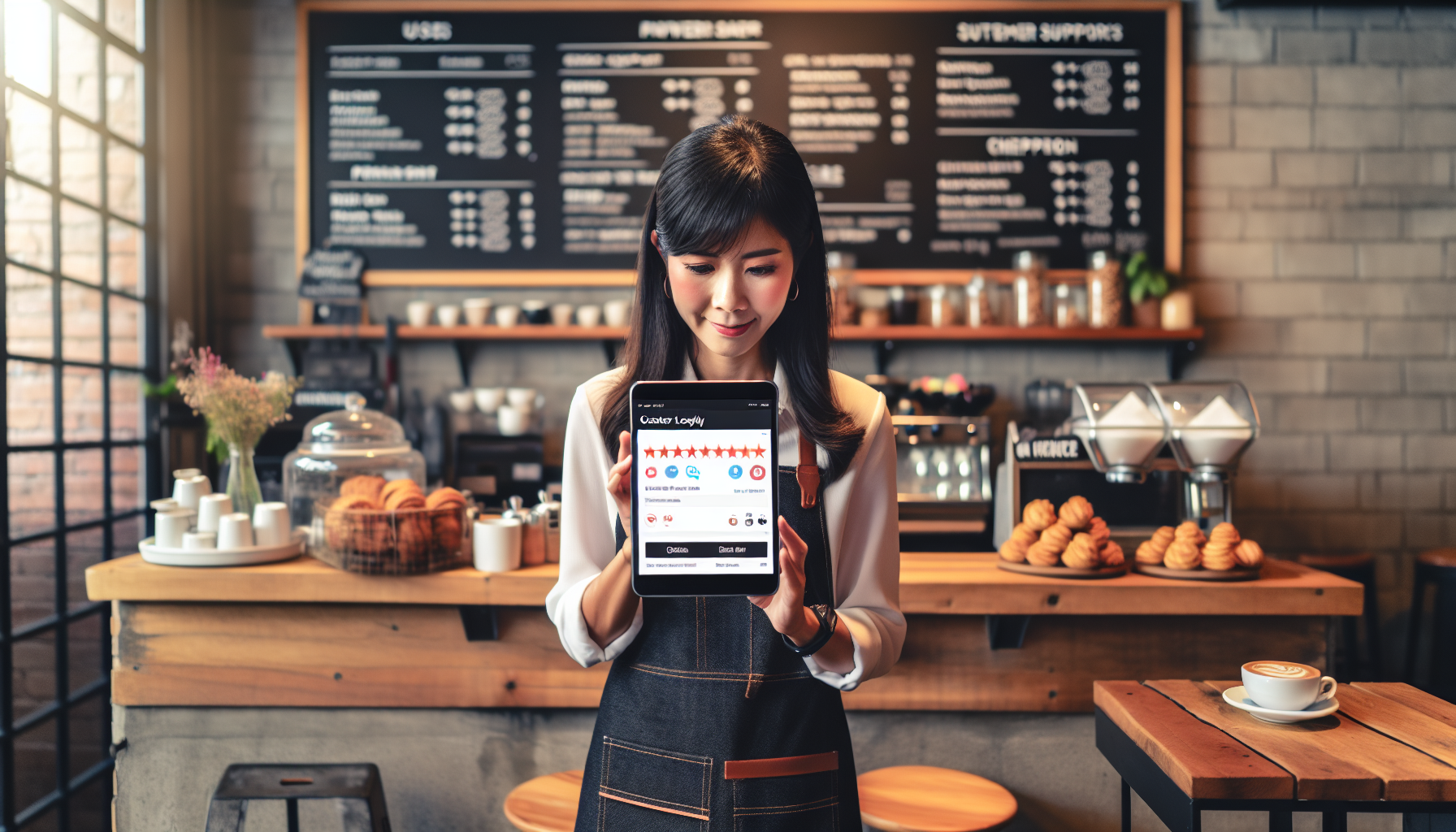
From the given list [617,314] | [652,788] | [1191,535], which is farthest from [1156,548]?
[617,314]

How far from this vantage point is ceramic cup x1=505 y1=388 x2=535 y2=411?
332 cm

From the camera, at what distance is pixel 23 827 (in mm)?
2420

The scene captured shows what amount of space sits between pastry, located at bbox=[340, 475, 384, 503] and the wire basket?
0.05 metres

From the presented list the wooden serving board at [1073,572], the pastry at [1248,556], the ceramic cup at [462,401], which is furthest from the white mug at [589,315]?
the pastry at [1248,556]

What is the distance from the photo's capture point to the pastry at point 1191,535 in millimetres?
2135

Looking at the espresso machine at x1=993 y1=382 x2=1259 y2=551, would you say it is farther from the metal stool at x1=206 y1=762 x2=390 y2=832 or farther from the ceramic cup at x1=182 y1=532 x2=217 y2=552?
the ceramic cup at x1=182 y1=532 x2=217 y2=552

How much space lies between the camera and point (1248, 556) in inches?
81.3

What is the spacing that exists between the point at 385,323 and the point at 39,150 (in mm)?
1210

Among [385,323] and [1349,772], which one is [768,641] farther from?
[385,323]

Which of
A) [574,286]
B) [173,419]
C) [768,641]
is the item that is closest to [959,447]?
[574,286]

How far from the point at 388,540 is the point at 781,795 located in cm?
126

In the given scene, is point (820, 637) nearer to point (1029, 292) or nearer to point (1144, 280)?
point (1029, 292)

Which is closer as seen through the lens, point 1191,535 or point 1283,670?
point 1283,670

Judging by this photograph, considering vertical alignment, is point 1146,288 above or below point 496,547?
above
